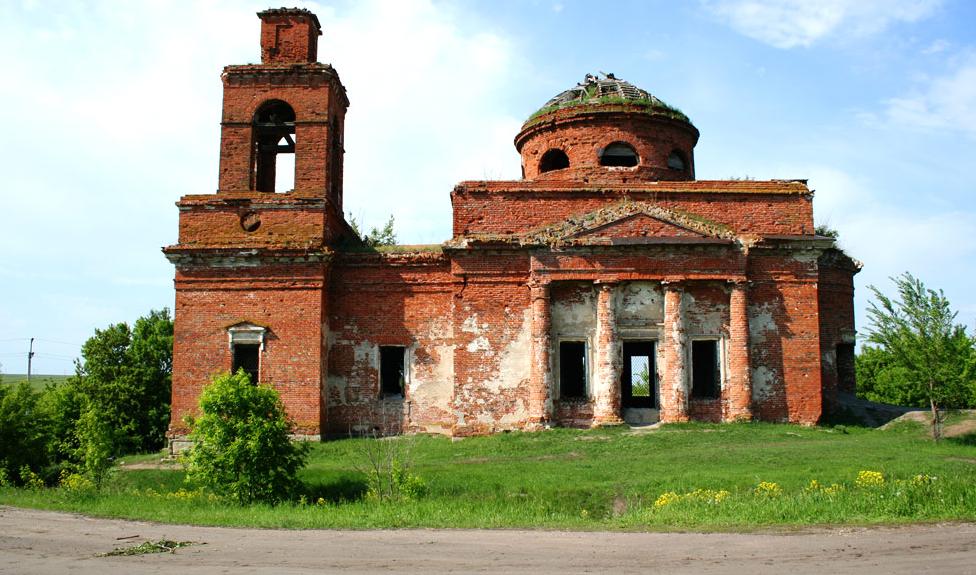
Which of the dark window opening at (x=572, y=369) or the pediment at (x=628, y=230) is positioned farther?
the dark window opening at (x=572, y=369)

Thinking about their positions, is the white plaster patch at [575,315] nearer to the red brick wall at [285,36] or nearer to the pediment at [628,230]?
the pediment at [628,230]

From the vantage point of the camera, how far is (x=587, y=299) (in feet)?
66.8

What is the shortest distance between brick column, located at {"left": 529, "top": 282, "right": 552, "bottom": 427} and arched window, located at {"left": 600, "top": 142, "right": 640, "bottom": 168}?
558cm

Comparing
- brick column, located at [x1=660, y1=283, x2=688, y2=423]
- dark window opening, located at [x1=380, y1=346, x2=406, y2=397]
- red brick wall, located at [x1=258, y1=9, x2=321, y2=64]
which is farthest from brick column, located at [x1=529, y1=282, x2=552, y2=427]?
red brick wall, located at [x1=258, y1=9, x2=321, y2=64]

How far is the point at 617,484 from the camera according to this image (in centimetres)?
1383

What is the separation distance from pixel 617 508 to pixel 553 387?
6.97 meters

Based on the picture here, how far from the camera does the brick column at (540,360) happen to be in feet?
64.3

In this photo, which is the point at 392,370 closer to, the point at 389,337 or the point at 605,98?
the point at 389,337

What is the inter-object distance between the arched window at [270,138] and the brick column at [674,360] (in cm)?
1035

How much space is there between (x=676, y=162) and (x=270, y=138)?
11.3m

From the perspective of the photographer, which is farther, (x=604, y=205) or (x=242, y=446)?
(x=604, y=205)

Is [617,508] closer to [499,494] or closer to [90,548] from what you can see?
[499,494]

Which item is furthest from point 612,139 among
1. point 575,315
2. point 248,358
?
point 248,358

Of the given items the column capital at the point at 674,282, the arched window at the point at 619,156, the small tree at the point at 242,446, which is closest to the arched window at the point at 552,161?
the arched window at the point at 619,156
